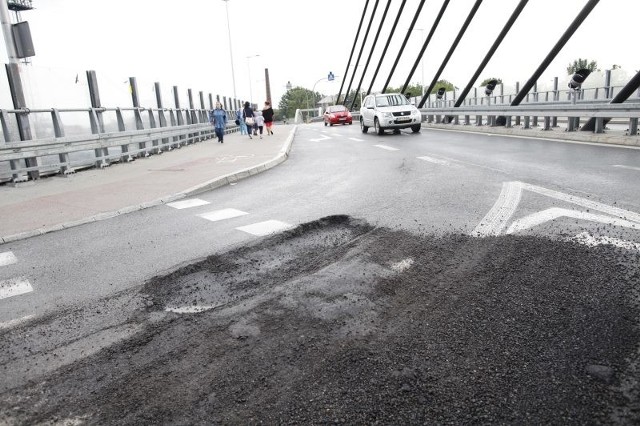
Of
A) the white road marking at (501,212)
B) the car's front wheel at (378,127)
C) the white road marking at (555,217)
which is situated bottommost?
the white road marking at (501,212)

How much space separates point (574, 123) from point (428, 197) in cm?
998

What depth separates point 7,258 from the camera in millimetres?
5473

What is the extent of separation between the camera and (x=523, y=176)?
812cm

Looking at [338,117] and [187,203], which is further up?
[338,117]

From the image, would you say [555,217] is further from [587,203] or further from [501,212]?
[587,203]

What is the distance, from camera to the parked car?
70.3ft

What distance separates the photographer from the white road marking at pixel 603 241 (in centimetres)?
404

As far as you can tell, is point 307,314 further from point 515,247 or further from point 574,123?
point 574,123

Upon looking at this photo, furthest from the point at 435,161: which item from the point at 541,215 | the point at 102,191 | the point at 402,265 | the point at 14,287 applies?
the point at 14,287

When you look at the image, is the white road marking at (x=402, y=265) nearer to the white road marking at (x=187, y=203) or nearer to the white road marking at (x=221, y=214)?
the white road marking at (x=221, y=214)

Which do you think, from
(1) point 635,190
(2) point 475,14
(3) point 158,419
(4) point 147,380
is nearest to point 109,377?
(4) point 147,380

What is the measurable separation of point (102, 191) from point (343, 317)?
26.6 feet

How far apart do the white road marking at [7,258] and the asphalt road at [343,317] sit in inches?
5.2

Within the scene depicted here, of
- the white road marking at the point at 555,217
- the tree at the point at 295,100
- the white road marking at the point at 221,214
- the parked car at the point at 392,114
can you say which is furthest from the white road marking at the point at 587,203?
the tree at the point at 295,100
